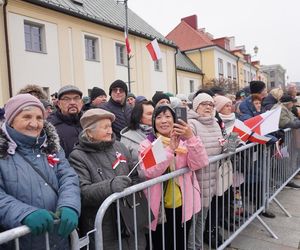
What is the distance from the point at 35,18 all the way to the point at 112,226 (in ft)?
43.1

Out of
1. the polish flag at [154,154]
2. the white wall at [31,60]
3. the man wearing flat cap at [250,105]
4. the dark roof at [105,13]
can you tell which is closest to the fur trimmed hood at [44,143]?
the polish flag at [154,154]

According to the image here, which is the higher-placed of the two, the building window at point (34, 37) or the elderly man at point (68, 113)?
the building window at point (34, 37)

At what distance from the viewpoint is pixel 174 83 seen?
23938 millimetres

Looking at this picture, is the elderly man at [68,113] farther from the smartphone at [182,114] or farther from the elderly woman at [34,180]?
the smartphone at [182,114]

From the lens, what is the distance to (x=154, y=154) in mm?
2326

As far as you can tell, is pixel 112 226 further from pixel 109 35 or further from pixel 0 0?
pixel 109 35

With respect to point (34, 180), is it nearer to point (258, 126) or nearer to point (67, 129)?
point (67, 129)

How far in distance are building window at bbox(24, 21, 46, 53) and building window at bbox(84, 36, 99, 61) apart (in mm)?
2727

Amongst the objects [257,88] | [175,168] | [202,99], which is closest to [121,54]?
[257,88]

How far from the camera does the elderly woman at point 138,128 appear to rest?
9.65 feet

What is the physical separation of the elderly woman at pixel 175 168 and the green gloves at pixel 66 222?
882 millimetres

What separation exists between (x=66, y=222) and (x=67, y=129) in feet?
4.85

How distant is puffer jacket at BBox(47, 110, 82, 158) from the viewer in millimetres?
2891

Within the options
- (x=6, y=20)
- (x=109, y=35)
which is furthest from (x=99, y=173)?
(x=109, y=35)
